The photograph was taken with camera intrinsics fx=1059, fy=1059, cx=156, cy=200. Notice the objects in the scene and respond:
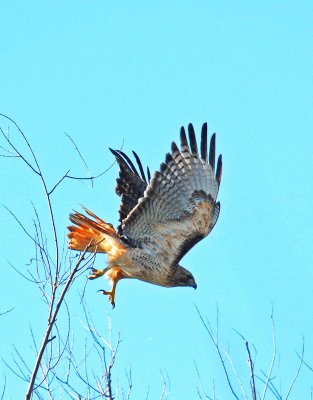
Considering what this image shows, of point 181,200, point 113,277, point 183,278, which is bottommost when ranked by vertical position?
point 183,278

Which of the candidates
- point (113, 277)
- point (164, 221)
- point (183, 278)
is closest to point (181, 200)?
point (164, 221)

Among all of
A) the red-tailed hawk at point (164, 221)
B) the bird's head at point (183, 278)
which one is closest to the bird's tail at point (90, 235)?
the red-tailed hawk at point (164, 221)

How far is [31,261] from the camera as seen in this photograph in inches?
258

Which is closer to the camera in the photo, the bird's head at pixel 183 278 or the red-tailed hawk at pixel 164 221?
the red-tailed hawk at pixel 164 221

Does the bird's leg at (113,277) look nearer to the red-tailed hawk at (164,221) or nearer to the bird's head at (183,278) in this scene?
the red-tailed hawk at (164,221)

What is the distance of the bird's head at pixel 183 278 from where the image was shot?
862cm

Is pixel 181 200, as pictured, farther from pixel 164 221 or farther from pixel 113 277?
pixel 113 277

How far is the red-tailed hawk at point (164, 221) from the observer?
816 cm

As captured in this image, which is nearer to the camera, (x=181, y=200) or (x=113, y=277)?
(x=181, y=200)

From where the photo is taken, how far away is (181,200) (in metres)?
8.18

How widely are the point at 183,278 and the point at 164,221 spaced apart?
687mm

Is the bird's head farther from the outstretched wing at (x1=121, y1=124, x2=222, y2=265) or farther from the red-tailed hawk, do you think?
the outstretched wing at (x1=121, y1=124, x2=222, y2=265)

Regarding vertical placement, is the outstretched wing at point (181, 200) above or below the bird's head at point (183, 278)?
above

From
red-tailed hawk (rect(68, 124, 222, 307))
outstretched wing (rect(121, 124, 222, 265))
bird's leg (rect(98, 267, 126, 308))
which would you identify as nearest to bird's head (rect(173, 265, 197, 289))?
red-tailed hawk (rect(68, 124, 222, 307))
